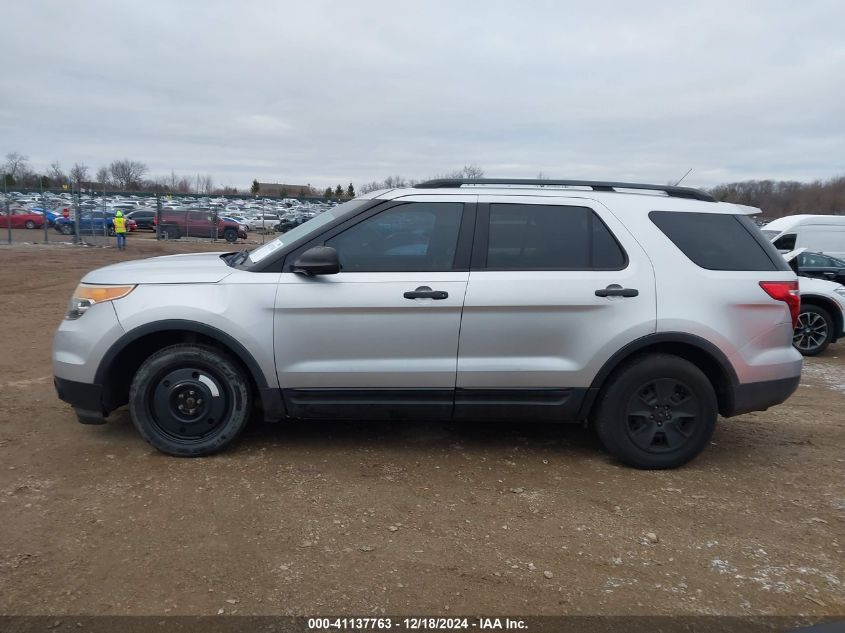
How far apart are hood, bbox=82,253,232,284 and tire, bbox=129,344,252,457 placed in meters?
0.44

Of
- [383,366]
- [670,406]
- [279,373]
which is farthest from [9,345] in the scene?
[670,406]

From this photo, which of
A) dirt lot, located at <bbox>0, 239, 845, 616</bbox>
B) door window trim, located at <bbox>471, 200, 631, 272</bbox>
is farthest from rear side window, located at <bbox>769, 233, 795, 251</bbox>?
door window trim, located at <bbox>471, 200, 631, 272</bbox>

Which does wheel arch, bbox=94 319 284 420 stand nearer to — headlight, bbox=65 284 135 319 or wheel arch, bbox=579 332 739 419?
headlight, bbox=65 284 135 319

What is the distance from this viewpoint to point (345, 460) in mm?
4332

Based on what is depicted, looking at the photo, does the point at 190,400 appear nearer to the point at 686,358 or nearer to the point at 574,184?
the point at 574,184

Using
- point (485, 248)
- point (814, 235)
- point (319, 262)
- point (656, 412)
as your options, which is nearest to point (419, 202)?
point (485, 248)

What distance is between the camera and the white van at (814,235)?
15.1 m

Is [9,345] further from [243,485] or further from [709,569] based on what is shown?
[709,569]

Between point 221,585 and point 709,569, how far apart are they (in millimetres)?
2349

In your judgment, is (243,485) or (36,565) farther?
(243,485)

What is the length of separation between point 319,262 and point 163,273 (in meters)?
1.09

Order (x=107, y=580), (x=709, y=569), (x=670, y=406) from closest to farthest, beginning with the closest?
(x=107, y=580), (x=709, y=569), (x=670, y=406)

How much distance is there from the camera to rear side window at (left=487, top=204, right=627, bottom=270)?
4.22m

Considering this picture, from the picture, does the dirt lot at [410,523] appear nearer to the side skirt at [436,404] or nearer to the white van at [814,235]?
the side skirt at [436,404]
